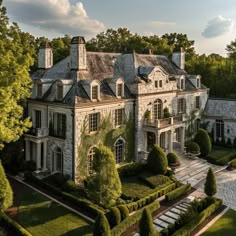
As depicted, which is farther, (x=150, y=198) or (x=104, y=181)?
(x=150, y=198)

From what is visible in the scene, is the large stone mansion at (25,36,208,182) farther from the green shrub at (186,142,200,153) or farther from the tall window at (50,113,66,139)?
the green shrub at (186,142,200,153)

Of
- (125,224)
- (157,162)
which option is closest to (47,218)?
(125,224)

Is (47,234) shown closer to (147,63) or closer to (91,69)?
(91,69)

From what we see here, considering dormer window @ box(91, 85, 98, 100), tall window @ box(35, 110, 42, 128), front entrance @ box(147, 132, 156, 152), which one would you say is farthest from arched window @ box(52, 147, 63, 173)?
front entrance @ box(147, 132, 156, 152)

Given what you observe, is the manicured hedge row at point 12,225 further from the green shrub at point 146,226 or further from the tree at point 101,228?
the green shrub at point 146,226

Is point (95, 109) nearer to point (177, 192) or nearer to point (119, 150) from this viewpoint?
point (119, 150)

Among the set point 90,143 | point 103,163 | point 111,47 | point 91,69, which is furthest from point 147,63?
point 111,47
